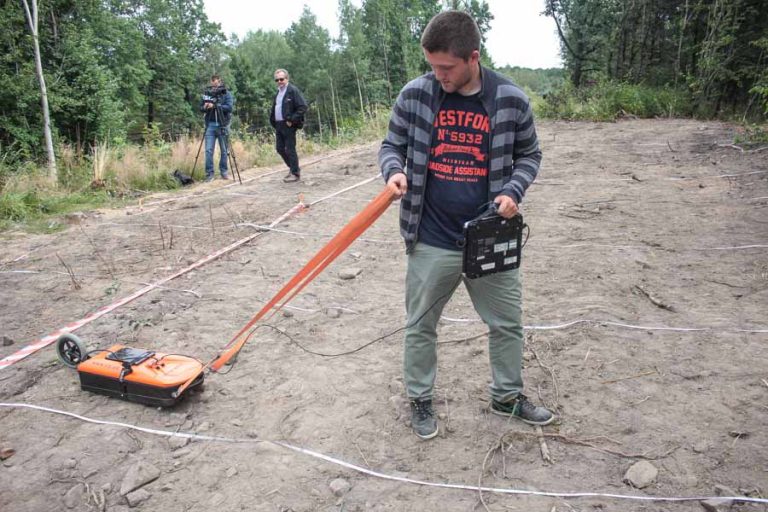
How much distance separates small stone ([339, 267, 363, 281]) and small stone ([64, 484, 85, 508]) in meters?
2.76

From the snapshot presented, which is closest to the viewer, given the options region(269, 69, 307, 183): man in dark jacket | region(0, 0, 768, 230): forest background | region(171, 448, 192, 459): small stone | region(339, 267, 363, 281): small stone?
region(171, 448, 192, 459): small stone

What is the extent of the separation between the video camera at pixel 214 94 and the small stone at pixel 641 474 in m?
8.66

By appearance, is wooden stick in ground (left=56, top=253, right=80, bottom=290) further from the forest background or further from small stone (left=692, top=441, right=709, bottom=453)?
small stone (left=692, top=441, right=709, bottom=453)

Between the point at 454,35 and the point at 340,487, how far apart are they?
1974 millimetres

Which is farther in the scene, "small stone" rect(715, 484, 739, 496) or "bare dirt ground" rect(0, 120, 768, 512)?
"bare dirt ground" rect(0, 120, 768, 512)

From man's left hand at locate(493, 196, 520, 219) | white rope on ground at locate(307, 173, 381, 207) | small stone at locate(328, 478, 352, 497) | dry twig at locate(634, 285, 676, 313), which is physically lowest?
small stone at locate(328, 478, 352, 497)

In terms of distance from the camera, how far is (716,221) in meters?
5.53

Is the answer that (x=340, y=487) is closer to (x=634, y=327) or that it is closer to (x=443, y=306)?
(x=443, y=306)

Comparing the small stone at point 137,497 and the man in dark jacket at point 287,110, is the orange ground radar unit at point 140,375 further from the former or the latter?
the man in dark jacket at point 287,110

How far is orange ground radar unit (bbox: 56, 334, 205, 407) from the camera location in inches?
112

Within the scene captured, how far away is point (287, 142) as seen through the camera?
8562 millimetres

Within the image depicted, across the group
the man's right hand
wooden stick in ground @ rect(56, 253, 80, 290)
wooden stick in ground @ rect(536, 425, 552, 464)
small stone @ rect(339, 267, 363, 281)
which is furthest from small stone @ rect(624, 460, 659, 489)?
wooden stick in ground @ rect(56, 253, 80, 290)

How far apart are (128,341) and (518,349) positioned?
2682 mm

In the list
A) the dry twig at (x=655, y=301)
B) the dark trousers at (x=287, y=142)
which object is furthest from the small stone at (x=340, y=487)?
the dark trousers at (x=287, y=142)
